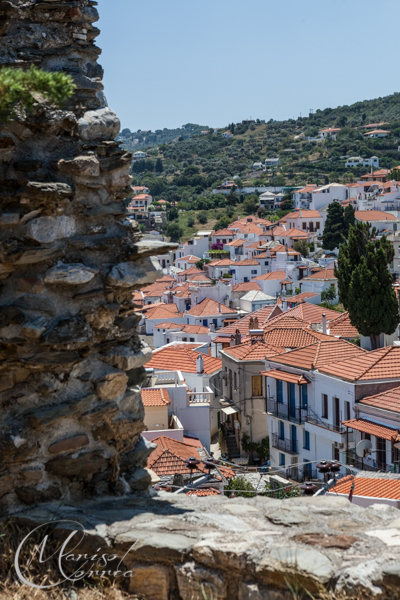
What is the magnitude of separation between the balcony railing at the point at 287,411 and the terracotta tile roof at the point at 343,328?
483 inches

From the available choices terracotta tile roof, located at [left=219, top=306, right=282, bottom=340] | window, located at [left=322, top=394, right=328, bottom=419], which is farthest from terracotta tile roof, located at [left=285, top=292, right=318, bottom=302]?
window, located at [left=322, top=394, right=328, bottom=419]

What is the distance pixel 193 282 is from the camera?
59594 millimetres

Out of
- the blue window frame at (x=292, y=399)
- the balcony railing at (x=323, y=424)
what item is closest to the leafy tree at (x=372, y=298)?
the blue window frame at (x=292, y=399)

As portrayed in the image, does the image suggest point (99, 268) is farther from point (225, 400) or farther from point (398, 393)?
point (225, 400)

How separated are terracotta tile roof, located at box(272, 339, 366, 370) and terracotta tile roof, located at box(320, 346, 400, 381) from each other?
2.75 ft

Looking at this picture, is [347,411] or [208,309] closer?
[347,411]

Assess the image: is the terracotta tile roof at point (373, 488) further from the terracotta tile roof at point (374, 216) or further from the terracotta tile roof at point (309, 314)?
the terracotta tile roof at point (374, 216)

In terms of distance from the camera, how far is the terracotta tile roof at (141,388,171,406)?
18.8 m

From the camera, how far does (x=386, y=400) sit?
19328 millimetres

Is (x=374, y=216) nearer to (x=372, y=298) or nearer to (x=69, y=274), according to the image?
(x=372, y=298)

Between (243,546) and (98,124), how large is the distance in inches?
105

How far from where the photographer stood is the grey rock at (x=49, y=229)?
14.6 feet

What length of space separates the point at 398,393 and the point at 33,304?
16.3 metres

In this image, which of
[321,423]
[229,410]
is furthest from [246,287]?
[321,423]
